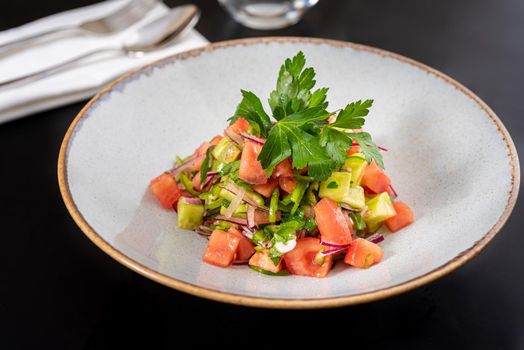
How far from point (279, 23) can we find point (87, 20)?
1.03 meters

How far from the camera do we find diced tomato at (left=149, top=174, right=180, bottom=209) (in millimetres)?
2320

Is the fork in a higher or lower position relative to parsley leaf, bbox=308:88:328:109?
lower

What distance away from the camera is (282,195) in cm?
215

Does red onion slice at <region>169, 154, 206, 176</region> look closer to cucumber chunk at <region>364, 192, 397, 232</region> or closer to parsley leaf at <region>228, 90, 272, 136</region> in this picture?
parsley leaf at <region>228, 90, 272, 136</region>

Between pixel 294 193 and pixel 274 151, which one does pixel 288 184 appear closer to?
pixel 294 193

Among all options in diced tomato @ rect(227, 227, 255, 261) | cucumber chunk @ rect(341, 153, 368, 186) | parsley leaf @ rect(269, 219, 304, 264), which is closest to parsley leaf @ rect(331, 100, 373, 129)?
cucumber chunk @ rect(341, 153, 368, 186)

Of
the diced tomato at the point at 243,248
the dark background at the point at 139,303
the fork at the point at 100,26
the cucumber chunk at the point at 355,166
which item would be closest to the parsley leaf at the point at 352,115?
the cucumber chunk at the point at 355,166

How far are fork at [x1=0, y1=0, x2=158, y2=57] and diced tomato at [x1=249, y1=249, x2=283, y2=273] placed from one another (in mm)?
1871

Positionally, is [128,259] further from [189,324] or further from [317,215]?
[317,215]

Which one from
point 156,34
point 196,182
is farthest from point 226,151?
point 156,34

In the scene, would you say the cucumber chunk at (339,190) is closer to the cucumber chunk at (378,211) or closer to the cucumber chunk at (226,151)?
the cucumber chunk at (378,211)

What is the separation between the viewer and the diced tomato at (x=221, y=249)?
Result: 2018 mm

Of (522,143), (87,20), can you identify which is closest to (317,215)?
(522,143)

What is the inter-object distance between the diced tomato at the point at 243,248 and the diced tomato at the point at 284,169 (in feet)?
0.75
